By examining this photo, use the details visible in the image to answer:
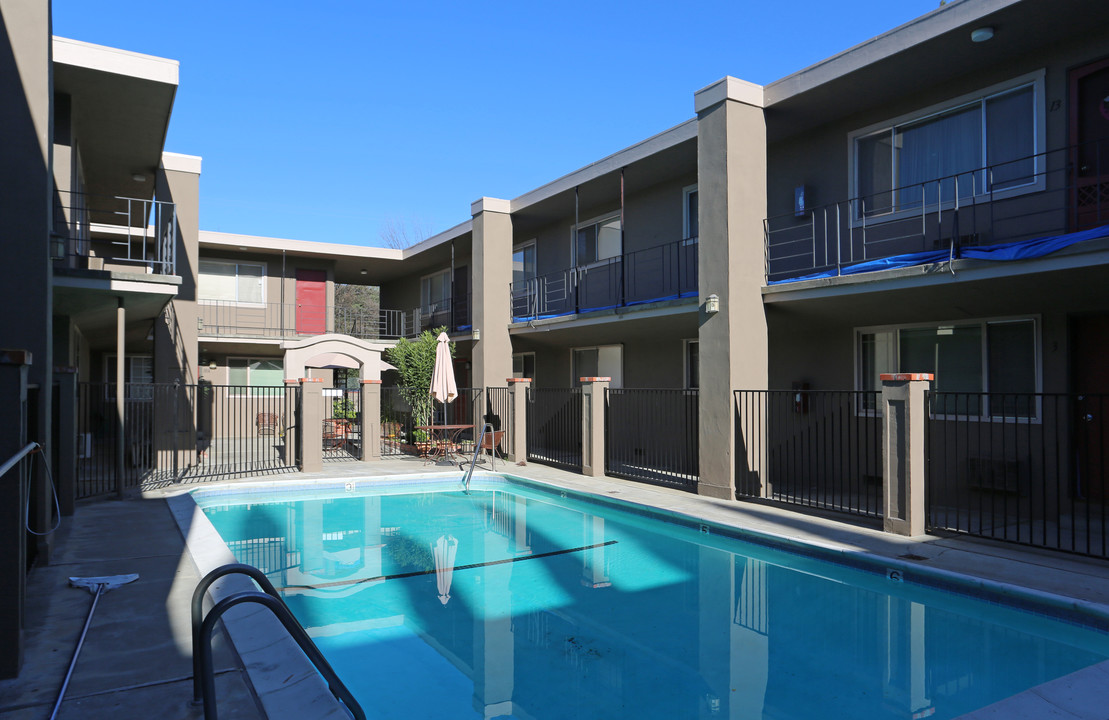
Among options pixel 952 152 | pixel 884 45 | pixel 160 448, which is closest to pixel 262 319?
pixel 160 448

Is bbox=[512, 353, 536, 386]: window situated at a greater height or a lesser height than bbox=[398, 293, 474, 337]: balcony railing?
lesser

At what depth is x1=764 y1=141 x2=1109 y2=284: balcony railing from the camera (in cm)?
836

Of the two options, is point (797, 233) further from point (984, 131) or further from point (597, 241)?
point (597, 241)

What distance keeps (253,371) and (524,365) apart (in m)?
9.62

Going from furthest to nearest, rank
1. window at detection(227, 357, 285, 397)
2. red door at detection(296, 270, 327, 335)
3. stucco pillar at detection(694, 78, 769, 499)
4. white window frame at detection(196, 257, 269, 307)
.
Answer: red door at detection(296, 270, 327, 335) → window at detection(227, 357, 285, 397) → white window frame at detection(196, 257, 269, 307) → stucco pillar at detection(694, 78, 769, 499)

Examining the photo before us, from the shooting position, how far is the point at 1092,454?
28.5 feet

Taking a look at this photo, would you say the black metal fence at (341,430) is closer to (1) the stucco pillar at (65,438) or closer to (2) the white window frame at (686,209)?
(1) the stucco pillar at (65,438)

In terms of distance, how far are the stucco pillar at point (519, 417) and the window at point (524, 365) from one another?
3.67 meters

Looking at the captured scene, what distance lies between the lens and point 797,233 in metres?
11.6

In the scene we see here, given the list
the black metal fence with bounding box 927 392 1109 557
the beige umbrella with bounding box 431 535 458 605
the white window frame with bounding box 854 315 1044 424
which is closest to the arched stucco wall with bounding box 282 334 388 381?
the beige umbrella with bounding box 431 535 458 605

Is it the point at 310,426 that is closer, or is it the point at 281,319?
the point at 310,426

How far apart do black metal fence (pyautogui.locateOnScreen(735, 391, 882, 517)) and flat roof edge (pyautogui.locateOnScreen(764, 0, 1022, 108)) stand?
436cm

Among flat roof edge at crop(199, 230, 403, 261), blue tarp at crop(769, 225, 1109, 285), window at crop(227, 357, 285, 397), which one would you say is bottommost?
window at crop(227, 357, 285, 397)

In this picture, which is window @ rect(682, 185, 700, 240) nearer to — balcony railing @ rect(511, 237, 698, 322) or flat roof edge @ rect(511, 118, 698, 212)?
balcony railing @ rect(511, 237, 698, 322)
